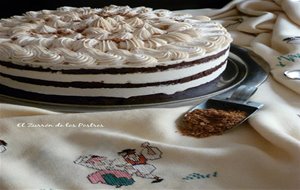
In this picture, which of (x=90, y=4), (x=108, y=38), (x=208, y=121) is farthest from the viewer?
(x=90, y=4)

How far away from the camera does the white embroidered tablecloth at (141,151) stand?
1.92 ft

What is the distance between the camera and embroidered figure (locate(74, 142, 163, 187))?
1.94 feet

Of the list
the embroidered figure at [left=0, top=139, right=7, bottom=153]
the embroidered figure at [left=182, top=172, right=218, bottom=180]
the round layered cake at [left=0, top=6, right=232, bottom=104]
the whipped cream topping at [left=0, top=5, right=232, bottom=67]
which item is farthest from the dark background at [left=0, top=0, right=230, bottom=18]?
the embroidered figure at [left=182, top=172, right=218, bottom=180]

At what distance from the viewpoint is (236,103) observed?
0.76 meters

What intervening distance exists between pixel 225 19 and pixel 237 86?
0.55 metres

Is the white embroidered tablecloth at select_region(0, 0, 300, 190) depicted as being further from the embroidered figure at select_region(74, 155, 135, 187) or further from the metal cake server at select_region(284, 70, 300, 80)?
the metal cake server at select_region(284, 70, 300, 80)

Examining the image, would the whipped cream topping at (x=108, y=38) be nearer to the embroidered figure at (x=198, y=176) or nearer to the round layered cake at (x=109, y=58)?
the round layered cake at (x=109, y=58)

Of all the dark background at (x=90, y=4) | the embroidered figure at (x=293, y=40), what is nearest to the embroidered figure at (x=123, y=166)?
the embroidered figure at (x=293, y=40)

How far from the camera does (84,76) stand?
0.79 metres

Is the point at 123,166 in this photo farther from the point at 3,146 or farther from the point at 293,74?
the point at 293,74

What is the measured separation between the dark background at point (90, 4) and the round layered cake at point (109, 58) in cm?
42

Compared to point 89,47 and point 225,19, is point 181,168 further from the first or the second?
point 225,19

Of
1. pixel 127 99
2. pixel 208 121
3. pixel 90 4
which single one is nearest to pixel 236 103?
pixel 208 121

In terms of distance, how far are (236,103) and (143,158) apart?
0.65 ft
